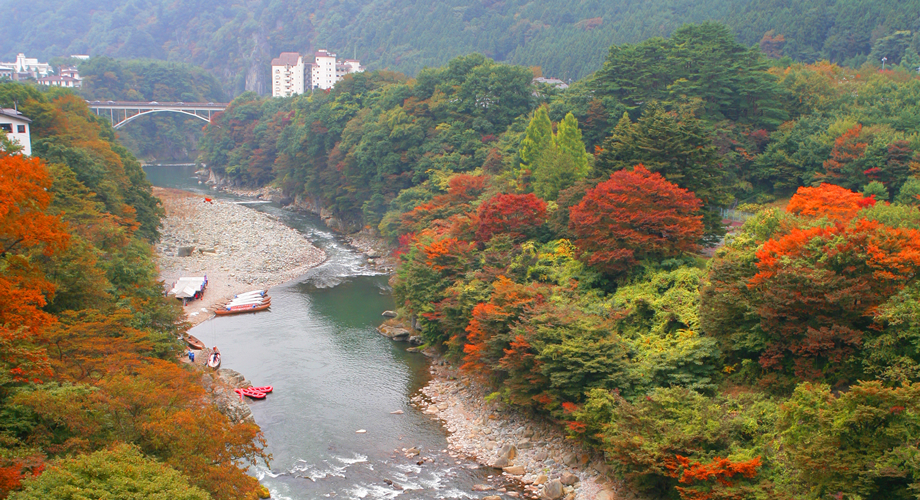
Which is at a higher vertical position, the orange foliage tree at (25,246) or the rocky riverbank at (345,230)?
the orange foliage tree at (25,246)

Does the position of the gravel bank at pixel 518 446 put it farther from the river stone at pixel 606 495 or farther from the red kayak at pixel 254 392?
the red kayak at pixel 254 392

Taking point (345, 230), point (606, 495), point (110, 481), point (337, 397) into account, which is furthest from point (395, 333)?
point (345, 230)

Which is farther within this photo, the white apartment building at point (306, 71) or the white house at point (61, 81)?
the white apartment building at point (306, 71)

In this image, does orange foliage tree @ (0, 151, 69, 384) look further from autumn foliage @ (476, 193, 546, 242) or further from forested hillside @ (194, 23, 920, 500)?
autumn foliage @ (476, 193, 546, 242)

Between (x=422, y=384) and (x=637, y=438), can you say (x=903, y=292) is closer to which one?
(x=637, y=438)

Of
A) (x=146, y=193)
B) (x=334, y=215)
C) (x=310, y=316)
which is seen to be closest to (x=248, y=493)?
(x=310, y=316)

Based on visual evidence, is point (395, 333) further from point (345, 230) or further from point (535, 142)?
point (345, 230)

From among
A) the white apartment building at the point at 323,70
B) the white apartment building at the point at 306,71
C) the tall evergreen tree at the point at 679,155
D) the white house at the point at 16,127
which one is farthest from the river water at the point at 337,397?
the white apartment building at the point at 306,71
